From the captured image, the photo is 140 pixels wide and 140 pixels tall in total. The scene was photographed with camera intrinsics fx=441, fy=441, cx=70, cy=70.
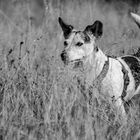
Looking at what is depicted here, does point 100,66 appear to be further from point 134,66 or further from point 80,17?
point 80,17

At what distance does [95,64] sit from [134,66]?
0.51 metres

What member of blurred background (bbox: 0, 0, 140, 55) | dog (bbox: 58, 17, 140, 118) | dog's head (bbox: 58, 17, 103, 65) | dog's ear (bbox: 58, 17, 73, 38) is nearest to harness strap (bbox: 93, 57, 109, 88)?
dog (bbox: 58, 17, 140, 118)

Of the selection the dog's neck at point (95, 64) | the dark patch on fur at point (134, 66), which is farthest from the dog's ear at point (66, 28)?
the dark patch on fur at point (134, 66)

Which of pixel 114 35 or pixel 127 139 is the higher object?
pixel 114 35

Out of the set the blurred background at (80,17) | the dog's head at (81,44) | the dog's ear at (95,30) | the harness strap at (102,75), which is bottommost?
the harness strap at (102,75)

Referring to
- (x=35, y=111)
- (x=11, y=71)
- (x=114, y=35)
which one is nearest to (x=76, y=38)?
(x=11, y=71)

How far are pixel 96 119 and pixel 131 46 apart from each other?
1868 mm

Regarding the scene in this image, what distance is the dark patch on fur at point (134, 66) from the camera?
14.4 feet

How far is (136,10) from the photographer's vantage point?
5.16 metres

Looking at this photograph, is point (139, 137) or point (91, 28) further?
point (91, 28)

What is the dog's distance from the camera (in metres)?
4.10

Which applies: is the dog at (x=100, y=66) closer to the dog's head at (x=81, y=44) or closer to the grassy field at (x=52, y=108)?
the dog's head at (x=81, y=44)

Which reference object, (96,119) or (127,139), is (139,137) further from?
(96,119)

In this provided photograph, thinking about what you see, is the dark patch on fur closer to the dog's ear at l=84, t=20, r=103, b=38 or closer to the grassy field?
the dog's ear at l=84, t=20, r=103, b=38
